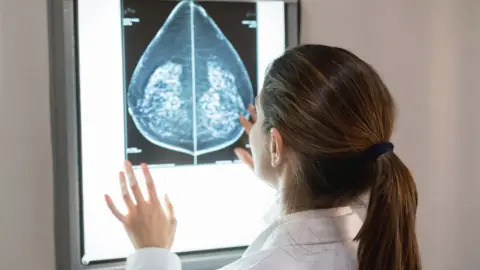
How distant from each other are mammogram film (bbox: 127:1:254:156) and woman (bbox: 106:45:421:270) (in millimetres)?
281

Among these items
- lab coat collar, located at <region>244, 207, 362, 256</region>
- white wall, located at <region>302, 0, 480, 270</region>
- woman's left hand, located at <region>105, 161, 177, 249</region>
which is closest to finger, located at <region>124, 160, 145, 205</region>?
woman's left hand, located at <region>105, 161, 177, 249</region>

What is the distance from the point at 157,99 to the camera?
1.29 m

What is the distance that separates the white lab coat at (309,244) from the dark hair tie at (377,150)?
0.12 meters

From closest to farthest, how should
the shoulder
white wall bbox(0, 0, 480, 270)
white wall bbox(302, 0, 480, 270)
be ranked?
1. the shoulder
2. white wall bbox(0, 0, 480, 270)
3. white wall bbox(302, 0, 480, 270)

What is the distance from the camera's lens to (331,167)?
1.00 meters

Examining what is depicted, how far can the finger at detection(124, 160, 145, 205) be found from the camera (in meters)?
1.17

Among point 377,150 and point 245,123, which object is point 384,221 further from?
point 245,123

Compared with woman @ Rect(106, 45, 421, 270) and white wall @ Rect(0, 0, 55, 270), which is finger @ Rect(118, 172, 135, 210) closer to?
white wall @ Rect(0, 0, 55, 270)

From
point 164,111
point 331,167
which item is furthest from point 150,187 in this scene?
point 331,167

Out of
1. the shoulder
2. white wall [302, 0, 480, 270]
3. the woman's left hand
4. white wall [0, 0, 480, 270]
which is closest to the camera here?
the shoulder

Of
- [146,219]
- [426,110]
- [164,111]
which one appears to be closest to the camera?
[146,219]

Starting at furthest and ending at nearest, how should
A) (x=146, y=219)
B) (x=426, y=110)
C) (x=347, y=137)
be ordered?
1. (x=426, y=110)
2. (x=146, y=219)
3. (x=347, y=137)

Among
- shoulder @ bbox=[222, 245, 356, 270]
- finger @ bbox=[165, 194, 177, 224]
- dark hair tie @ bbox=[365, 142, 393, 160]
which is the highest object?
dark hair tie @ bbox=[365, 142, 393, 160]

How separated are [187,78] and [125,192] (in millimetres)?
300
